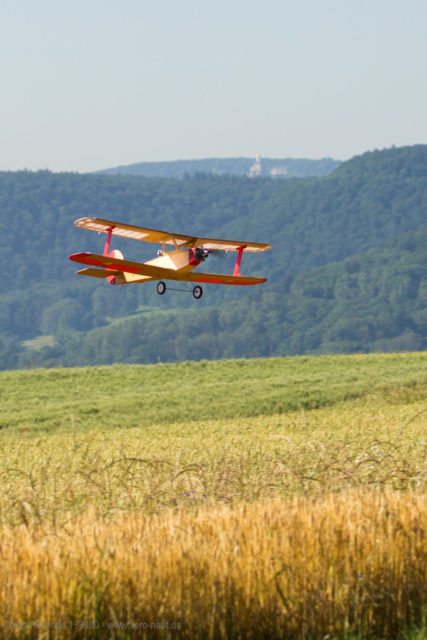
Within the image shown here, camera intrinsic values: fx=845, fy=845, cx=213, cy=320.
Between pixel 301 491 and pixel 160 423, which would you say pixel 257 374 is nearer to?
pixel 160 423

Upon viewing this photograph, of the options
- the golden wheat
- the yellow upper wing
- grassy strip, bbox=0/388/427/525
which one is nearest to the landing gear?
the yellow upper wing

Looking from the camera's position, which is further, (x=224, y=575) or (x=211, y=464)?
(x=211, y=464)

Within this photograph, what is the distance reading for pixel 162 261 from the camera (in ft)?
36.9

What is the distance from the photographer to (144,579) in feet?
23.8

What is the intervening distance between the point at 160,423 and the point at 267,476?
615 inches

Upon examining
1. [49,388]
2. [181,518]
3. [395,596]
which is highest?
[181,518]

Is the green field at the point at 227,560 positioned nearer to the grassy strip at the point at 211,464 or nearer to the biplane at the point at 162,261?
the grassy strip at the point at 211,464

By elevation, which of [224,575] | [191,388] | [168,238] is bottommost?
[191,388]

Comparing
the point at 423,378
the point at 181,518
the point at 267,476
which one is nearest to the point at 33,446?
the point at 267,476

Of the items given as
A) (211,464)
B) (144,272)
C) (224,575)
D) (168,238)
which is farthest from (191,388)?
(224,575)

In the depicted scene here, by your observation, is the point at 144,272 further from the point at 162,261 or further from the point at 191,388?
the point at 191,388

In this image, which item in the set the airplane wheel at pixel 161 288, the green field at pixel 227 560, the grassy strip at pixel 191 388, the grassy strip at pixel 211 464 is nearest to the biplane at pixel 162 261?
the airplane wheel at pixel 161 288

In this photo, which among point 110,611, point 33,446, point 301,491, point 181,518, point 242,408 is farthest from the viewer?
point 242,408

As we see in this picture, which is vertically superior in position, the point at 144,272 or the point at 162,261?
the point at 162,261
